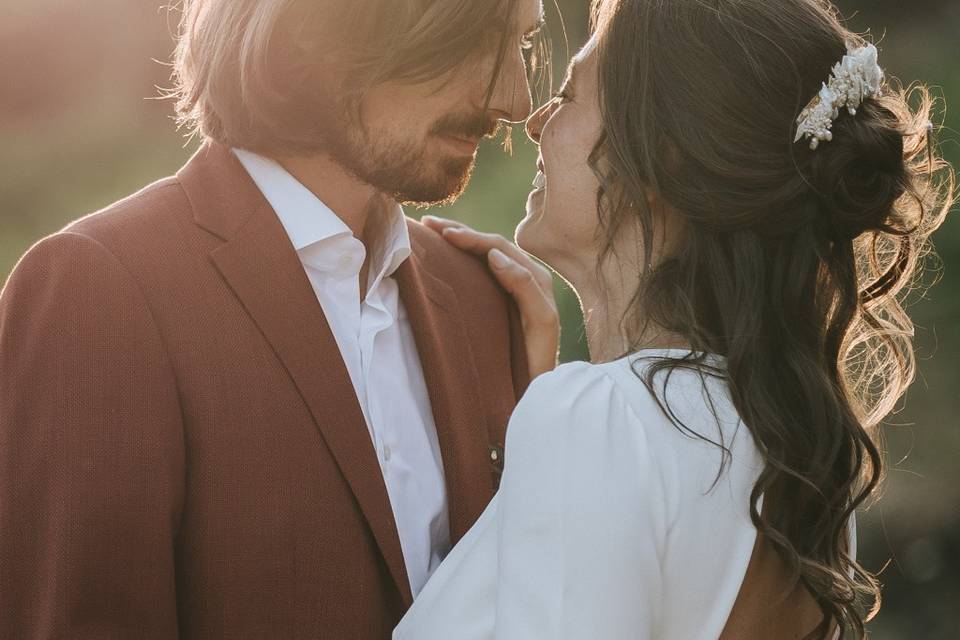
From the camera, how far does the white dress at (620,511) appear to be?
1.52m

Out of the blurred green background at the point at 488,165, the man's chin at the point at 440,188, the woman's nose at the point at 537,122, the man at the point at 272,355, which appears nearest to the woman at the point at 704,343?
the woman's nose at the point at 537,122

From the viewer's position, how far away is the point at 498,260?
8.66 feet

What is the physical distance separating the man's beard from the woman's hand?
0.79ft

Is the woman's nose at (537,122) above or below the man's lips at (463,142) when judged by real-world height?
above

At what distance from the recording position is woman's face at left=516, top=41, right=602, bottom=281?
77.4 inches

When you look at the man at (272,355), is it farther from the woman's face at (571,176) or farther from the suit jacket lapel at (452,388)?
the woman's face at (571,176)

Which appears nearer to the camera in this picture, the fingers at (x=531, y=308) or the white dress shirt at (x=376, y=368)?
the white dress shirt at (x=376, y=368)

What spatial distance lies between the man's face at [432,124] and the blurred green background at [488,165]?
3.23 metres

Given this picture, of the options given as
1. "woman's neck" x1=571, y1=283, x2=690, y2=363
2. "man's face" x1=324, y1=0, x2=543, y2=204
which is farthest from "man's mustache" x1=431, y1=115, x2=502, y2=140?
"woman's neck" x1=571, y1=283, x2=690, y2=363

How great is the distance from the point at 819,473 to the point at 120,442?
3.66 ft

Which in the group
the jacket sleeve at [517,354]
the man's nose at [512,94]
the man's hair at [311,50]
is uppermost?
the man's hair at [311,50]

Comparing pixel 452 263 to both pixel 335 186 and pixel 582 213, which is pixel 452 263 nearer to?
pixel 335 186

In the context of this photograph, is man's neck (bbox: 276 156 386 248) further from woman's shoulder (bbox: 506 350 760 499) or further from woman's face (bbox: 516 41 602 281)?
woman's shoulder (bbox: 506 350 760 499)

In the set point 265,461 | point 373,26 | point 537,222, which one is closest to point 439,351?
point 537,222
